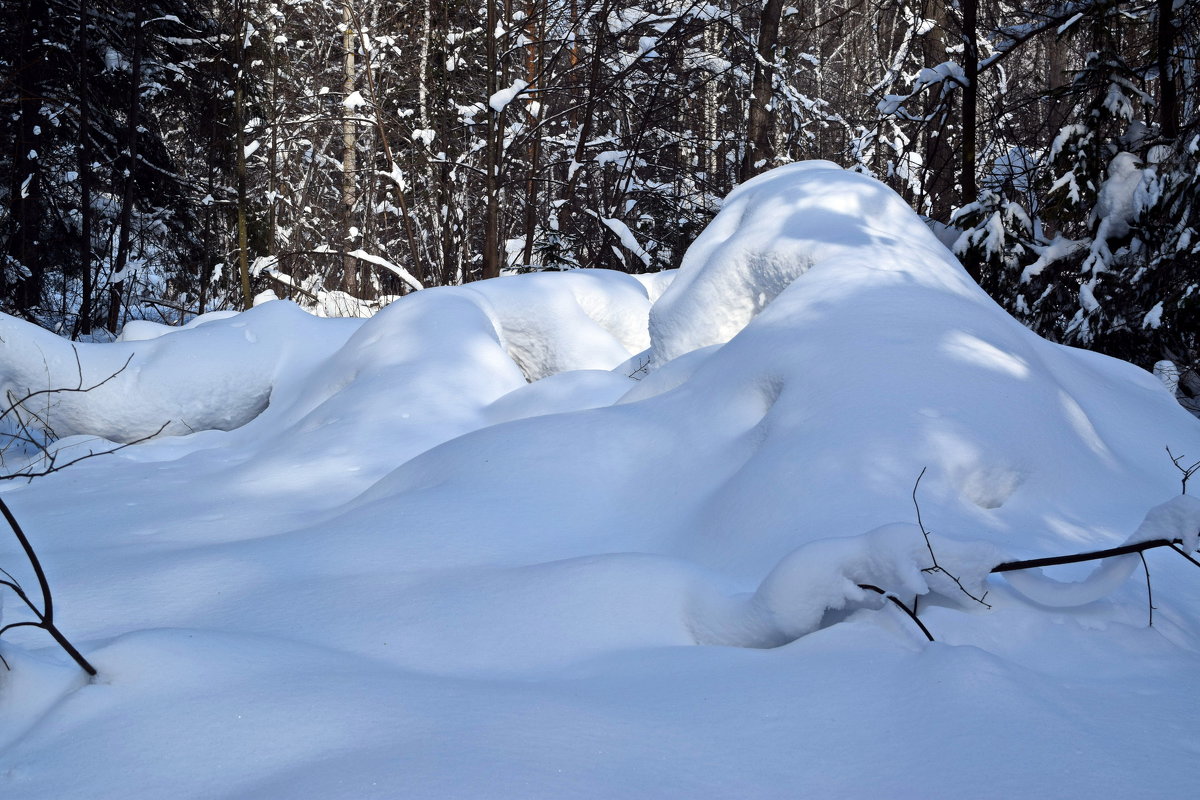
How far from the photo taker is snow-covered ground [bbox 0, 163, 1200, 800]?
4.63 feet

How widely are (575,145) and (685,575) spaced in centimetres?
850

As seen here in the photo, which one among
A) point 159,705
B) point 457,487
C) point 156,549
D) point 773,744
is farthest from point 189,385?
point 773,744

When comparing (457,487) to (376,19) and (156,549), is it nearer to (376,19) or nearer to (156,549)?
(156,549)

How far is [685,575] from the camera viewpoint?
2.14 metres

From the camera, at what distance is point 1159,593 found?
209 centimetres

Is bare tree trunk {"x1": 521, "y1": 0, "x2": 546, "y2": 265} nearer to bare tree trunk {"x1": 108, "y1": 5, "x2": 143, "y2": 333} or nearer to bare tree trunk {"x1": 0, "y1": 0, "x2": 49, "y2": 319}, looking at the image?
bare tree trunk {"x1": 108, "y1": 5, "x2": 143, "y2": 333}

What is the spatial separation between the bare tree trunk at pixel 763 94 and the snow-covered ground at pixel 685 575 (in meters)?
6.29

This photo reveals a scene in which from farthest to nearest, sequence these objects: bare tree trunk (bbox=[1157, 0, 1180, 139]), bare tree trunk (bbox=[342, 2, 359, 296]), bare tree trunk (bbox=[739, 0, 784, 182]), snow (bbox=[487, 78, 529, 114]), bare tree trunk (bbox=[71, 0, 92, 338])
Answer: bare tree trunk (bbox=[342, 2, 359, 296])
bare tree trunk (bbox=[739, 0, 784, 182])
bare tree trunk (bbox=[71, 0, 92, 338])
snow (bbox=[487, 78, 529, 114])
bare tree trunk (bbox=[1157, 0, 1180, 139])

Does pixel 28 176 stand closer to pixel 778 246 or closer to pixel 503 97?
pixel 503 97

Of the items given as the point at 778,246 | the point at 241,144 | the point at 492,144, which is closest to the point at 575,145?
the point at 492,144

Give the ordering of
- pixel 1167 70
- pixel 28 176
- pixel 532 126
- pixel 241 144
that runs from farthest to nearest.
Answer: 1. pixel 241 144
2. pixel 532 126
3. pixel 28 176
4. pixel 1167 70

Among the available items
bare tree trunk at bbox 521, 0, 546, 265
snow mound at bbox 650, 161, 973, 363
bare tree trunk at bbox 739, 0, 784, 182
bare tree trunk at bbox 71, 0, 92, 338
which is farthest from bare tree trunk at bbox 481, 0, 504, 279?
bare tree trunk at bbox 71, 0, 92, 338

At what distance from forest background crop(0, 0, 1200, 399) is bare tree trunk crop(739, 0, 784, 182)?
32 mm

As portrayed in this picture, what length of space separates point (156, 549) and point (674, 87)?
840 cm
